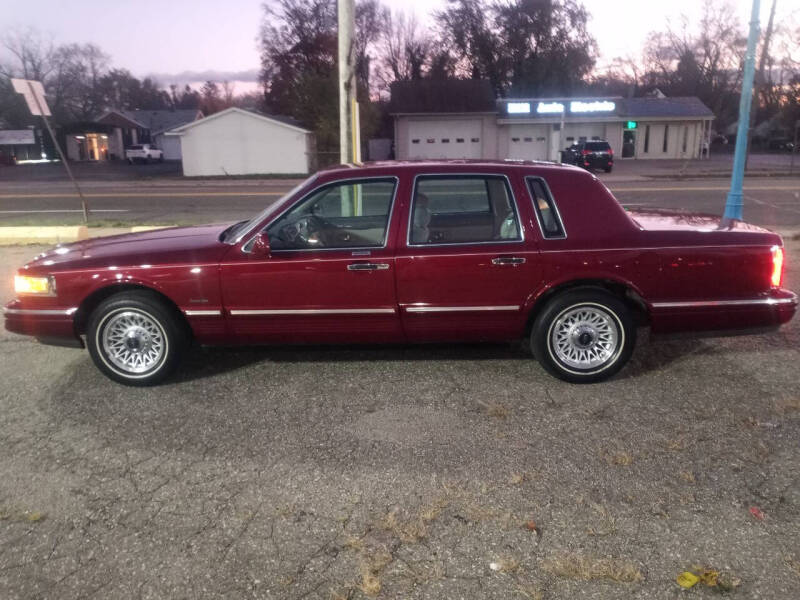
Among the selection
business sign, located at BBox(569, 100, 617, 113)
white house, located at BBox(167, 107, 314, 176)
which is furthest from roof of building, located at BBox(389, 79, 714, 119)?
white house, located at BBox(167, 107, 314, 176)

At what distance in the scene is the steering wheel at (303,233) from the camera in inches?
191

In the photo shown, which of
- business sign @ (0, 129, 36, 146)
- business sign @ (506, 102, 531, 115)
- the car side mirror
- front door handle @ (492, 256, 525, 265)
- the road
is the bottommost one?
the road

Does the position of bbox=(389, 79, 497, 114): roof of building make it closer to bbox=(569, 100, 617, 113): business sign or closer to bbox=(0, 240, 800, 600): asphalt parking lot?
bbox=(569, 100, 617, 113): business sign

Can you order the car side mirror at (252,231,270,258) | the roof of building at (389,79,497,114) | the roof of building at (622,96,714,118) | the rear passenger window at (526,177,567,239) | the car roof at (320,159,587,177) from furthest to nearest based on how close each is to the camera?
the roof of building at (622,96,714,118) < the roof of building at (389,79,497,114) < the car roof at (320,159,587,177) < the rear passenger window at (526,177,567,239) < the car side mirror at (252,231,270,258)

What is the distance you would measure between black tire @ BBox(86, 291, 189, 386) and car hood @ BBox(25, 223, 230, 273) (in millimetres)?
257

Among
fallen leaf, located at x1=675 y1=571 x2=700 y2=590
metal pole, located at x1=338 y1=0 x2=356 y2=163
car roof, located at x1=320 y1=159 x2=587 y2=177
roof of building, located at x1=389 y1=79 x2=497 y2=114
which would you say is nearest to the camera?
fallen leaf, located at x1=675 y1=571 x2=700 y2=590

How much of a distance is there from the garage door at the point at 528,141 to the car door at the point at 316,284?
41117 millimetres

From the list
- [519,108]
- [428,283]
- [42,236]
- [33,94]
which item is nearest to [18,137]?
[519,108]

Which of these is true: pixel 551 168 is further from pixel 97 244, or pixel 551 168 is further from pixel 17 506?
pixel 17 506

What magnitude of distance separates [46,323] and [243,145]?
34.4 m

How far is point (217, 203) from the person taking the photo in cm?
2050

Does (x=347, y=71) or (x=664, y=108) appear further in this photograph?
(x=664, y=108)

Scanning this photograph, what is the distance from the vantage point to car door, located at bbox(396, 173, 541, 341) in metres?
4.73

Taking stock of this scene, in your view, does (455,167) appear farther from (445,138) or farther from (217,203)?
(445,138)
